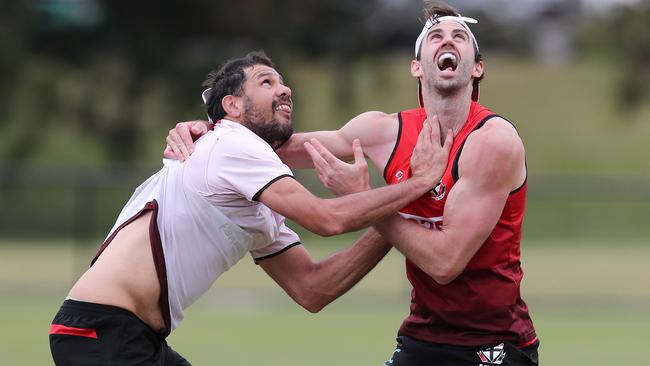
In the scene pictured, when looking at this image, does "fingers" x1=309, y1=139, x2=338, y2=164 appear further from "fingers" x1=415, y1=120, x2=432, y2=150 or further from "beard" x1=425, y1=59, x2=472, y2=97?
"beard" x1=425, y1=59, x2=472, y2=97

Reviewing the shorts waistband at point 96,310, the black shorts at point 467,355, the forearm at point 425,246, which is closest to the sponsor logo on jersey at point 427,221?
the forearm at point 425,246

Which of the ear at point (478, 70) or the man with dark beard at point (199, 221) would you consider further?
the ear at point (478, 70)

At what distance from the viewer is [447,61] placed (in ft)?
19.8

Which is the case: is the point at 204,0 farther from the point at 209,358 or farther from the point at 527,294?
the point at 209,358

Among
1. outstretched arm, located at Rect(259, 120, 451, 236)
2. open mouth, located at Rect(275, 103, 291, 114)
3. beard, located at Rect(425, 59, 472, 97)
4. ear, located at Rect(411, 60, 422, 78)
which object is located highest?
ear, located at Rect(411, 60, 422, 78)

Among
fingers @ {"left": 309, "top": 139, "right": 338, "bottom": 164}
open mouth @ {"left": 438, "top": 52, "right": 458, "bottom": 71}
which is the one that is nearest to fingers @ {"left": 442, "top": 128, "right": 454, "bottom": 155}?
open mouth @ {"left": 438, "top": 52, "right": 458, "bottom": 71}

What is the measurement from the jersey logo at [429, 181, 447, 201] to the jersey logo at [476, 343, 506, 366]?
773 mm

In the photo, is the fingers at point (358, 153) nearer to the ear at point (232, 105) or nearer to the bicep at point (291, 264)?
the ear at point (232, 105)

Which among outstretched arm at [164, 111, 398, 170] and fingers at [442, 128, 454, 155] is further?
outstretched arm at [164, 111, 398, 170]

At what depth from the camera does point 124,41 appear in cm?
2964

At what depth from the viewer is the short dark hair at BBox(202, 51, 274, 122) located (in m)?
6.27

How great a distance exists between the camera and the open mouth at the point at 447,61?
5977 mm

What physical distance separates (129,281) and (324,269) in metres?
1.24

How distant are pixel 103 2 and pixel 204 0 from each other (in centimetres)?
250
